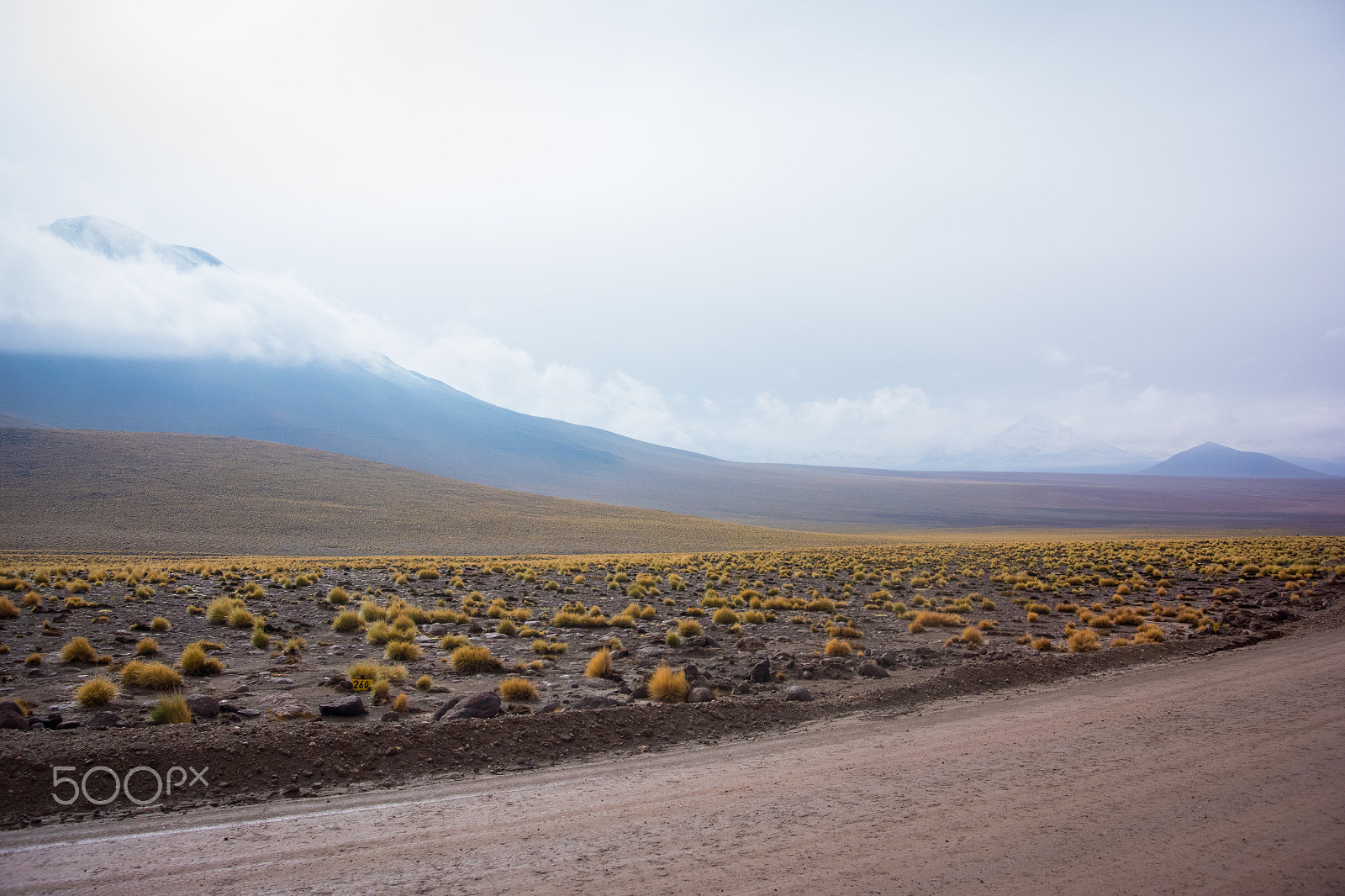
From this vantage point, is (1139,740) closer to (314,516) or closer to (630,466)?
(314,516)

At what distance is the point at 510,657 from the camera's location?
12.8 metres

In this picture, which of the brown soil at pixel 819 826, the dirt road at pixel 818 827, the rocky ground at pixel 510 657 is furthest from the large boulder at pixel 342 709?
the dirt road at pixel 818 827

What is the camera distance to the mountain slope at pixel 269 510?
5416cm

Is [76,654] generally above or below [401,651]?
above

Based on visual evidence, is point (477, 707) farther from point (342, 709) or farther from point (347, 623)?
point (347, 623)

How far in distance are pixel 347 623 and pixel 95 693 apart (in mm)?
6895

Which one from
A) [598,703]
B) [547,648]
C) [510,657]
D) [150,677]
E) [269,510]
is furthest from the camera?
[269,510]

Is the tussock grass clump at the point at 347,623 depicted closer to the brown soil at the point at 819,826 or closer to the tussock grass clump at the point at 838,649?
the brown soil at the point at 819,826

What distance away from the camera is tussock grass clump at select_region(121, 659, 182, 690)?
31.9ft

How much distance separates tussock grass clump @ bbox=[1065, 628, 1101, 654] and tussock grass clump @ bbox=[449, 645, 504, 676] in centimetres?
1119

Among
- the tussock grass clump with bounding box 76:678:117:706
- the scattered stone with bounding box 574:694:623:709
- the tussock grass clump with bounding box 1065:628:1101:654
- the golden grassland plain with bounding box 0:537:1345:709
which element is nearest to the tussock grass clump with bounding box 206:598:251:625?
the golden grassland plain with bounding box 0:537:1345:709

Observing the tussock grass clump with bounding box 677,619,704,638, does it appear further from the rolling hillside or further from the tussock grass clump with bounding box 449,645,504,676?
the rolling hillside

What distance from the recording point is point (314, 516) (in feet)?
212

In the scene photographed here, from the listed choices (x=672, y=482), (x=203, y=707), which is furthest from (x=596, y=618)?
(x=672, y=482)
